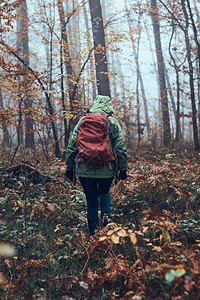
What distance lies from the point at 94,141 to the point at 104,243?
1.31 metres

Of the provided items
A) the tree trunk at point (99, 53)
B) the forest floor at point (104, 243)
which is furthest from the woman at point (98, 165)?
the tree trunk at point (99, 53)

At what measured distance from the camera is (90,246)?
3.24 m

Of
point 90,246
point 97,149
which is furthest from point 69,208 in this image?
point 97,149

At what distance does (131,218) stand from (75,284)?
5.96ft

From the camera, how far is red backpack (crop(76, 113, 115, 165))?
3285mm

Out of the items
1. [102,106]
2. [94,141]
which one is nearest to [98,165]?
[94,141]

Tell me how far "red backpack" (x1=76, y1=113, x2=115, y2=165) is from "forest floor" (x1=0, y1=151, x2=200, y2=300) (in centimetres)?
87

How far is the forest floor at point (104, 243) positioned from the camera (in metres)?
2.50

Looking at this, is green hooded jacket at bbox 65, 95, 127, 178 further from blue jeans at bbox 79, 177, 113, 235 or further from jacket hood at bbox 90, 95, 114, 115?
blue jeans at bbox 79, 177, 113, 235

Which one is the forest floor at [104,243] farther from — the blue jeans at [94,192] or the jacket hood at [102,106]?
the jacket hood at [102,106]

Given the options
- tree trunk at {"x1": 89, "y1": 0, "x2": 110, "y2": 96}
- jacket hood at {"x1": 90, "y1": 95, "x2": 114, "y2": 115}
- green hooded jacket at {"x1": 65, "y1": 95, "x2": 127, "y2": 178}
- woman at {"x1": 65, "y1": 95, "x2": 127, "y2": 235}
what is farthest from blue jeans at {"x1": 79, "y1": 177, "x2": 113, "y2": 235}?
tree trunk at {"x1": 89, "y1": 0, "x2": 110, "y2": 96}

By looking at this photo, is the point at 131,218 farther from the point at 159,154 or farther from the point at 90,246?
the point at 159,154

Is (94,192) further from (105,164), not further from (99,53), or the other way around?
(99,53)

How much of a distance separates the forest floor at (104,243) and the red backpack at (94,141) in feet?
2.87
